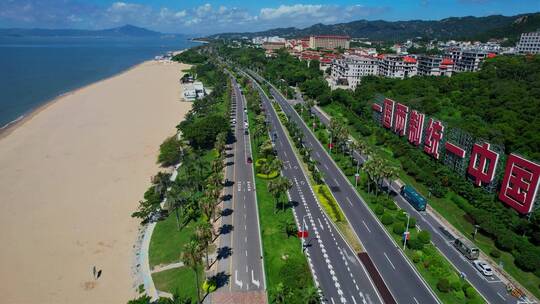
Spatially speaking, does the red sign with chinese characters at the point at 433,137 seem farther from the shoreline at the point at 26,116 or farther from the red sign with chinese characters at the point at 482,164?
the shoreline at the point at 26,116

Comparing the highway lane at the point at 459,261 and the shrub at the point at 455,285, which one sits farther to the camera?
the shrub at the point at 455,285

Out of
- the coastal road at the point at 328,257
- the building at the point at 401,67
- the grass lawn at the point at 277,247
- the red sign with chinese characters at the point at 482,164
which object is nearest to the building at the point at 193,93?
the building at the point at 401,67

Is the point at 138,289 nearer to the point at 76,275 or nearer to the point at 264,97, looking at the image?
the point at 76,275

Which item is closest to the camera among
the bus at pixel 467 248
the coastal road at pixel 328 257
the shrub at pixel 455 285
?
the coastal road at pixel 328 257

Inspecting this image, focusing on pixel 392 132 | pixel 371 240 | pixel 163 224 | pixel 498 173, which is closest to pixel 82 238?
pixel 163 224

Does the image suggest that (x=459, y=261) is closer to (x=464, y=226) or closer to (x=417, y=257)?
(x=417, y=257)

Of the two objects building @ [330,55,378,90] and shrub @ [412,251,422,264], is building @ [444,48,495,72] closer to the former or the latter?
building @ [330,55,378,90]
